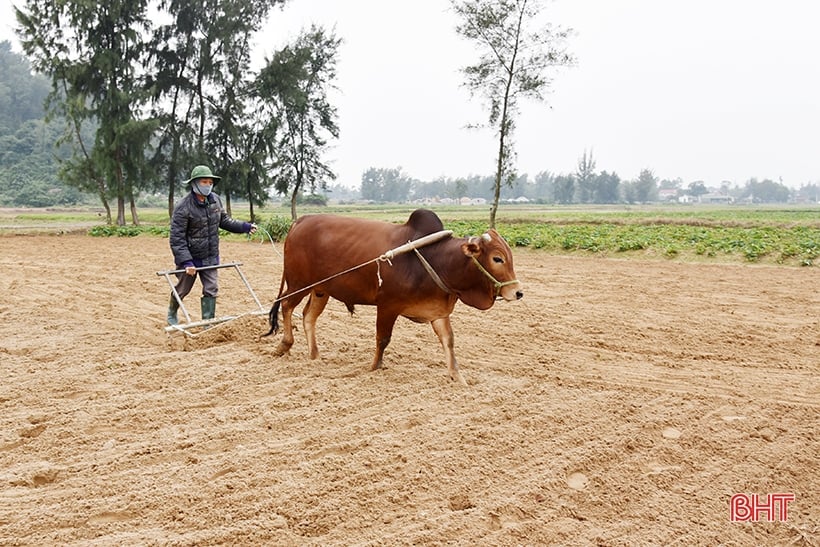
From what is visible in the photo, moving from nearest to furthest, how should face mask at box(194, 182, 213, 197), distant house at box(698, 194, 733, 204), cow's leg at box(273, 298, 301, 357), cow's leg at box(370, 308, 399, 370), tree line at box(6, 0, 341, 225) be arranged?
cow's leg at box(370, 308, 399, 370) → cow's leg at box(273, 298, 301, 357) → face mask at box(194, 182, 213, 197) → tree line at box(6, 0, 341, 225) → distant house at box(698, 194, 733, 204)

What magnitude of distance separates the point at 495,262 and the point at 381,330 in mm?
1531

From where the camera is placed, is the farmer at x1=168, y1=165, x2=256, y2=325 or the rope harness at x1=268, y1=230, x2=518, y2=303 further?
the farmer at x1=168, y1=165, x2=256, y2=325

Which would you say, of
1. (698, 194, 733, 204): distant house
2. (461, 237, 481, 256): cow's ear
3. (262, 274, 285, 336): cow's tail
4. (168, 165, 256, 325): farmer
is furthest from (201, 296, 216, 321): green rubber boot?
(698, 194, 733, 204): distant house

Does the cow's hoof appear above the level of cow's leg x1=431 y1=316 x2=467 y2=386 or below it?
below

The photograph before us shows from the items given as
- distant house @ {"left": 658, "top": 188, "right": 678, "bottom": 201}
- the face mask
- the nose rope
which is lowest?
the nose rope

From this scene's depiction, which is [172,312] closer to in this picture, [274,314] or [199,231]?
[199,231]

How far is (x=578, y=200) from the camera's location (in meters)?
123

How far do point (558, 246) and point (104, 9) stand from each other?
27253mm

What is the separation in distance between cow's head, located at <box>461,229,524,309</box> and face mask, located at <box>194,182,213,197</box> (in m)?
3.50

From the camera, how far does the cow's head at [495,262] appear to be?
6105 mm

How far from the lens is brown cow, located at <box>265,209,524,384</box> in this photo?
20.4 ft

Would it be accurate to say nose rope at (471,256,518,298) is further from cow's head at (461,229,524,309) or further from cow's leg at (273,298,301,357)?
cow's leg at (273,298,301,357)

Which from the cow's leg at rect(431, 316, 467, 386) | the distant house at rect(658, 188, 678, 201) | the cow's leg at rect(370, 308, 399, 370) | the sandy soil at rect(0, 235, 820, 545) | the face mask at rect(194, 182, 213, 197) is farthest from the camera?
the distant house at rect(658, 188, 678, 201)

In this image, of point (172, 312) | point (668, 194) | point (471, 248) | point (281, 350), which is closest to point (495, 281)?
point (471, 248)
